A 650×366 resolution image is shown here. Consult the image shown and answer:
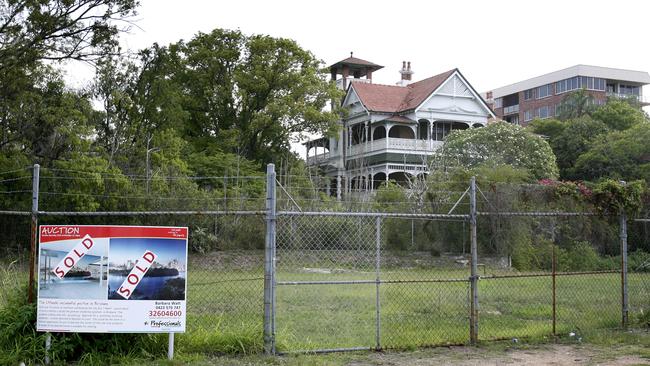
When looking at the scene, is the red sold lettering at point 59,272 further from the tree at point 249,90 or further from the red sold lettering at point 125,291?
the tree at point 249,90

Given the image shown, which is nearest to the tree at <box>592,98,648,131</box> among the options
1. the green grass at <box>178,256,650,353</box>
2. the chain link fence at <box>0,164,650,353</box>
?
the chain link fence at <box>0,164,650,353</box>

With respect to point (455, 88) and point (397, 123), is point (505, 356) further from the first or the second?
point (455, 88)

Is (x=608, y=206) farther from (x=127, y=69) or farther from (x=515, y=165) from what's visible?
(x=127, y=69)

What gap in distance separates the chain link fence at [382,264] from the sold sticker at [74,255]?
862mm

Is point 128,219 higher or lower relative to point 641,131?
lower

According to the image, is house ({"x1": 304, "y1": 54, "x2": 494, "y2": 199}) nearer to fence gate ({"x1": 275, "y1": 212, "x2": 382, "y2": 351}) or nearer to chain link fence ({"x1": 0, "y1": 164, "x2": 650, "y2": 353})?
chain link fence ({"x1": 0, "y1": 164, "x2": 650, "y2": 353})

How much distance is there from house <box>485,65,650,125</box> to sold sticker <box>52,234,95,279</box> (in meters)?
74.1

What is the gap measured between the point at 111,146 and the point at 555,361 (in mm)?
27853

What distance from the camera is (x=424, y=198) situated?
85.1ft

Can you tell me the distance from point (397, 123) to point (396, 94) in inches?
168

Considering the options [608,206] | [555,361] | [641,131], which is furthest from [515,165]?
[555,361]

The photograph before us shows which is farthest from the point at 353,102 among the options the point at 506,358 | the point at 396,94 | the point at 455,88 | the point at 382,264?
the point at 506,358

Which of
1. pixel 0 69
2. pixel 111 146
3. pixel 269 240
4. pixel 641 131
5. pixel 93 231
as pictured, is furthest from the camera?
pixel 641 131

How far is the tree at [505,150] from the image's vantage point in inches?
1403
